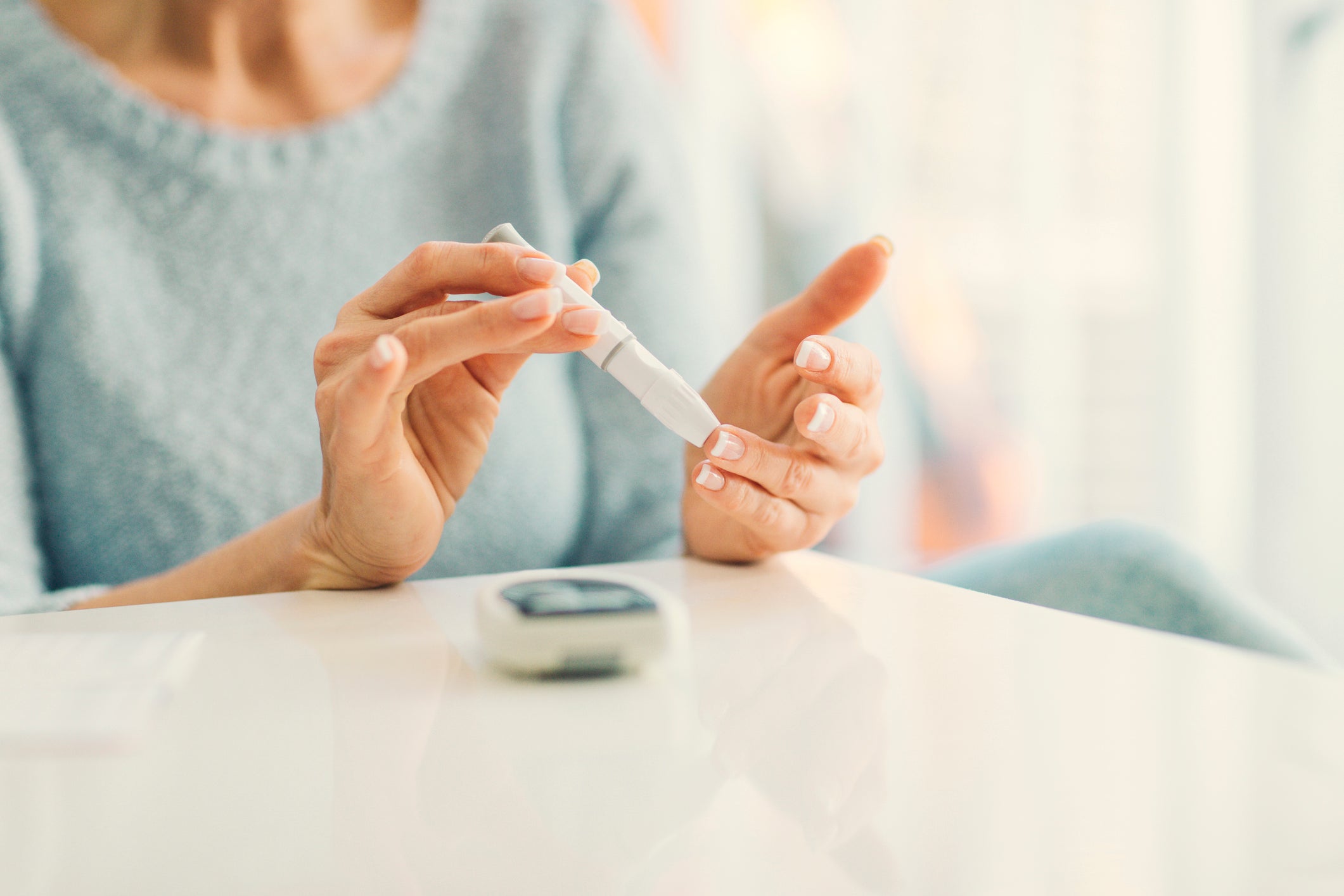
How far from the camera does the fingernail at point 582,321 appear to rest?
394 millimetres

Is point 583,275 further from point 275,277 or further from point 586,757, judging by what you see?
point 275,277

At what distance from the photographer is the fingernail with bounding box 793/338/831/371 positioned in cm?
44

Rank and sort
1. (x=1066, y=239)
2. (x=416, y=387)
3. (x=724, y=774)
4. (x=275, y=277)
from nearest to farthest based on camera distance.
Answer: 1. (x=724, y=774)
2. (x=416, y=387)
3. (x=275, y=277)
4. (x=1066, y=239)

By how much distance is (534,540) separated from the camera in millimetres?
727

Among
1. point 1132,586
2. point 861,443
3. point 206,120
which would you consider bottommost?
point 1132,586

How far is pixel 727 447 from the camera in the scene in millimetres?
428

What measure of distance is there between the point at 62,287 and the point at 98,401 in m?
0.09

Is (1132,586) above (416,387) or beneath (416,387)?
beneath

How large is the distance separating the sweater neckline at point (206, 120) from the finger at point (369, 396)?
16.2 inches

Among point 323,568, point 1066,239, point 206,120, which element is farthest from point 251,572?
point 1066,239

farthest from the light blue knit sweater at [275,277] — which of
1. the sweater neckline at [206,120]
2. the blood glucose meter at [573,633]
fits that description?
the blood glucose meter at [573,633]

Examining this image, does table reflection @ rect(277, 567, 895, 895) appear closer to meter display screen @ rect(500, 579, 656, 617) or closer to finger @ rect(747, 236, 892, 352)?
meter display screen @ rect(500, 579, 656, 617)

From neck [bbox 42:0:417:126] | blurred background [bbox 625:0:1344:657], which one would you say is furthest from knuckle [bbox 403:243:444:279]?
blurred background [bbox 625:0:1344:657]

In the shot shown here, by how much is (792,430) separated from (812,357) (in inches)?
3.5
